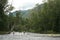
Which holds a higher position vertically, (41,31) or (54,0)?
(54,0)

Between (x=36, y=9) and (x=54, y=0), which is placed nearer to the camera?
(x=54, y=0)

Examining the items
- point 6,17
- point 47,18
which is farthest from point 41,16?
point 6,17

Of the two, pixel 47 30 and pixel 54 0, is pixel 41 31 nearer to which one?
pixel 47 30

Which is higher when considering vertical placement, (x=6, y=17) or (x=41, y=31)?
(x=6, y=17)

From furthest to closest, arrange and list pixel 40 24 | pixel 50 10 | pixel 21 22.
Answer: pixel 21 22, pixel 40 24, pixel 50 10

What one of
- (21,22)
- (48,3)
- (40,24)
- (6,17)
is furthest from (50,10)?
(21,22)

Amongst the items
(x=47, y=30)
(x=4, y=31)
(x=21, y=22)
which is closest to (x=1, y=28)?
(x=4, y=31)

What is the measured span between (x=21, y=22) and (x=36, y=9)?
116ft

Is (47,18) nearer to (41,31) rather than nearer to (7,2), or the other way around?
(41,31)

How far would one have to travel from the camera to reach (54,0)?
265 ft

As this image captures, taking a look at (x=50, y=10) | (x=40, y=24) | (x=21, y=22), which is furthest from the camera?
(x=21, y=22)

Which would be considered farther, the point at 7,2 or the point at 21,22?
the point at 21,22

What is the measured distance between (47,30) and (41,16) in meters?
5.86

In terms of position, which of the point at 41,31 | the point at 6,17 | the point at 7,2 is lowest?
the point at 41,31
